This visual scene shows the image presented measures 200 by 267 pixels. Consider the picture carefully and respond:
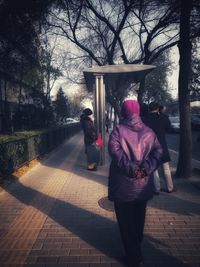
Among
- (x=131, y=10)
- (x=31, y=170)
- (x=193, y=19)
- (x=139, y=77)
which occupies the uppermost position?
(x=131, y=10)

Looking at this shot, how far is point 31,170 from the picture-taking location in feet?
32.0

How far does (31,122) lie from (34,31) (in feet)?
22.2

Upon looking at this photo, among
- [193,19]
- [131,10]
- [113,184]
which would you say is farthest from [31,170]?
[131,10]

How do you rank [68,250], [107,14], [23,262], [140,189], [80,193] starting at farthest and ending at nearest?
[107,14] < [80,193] < [68,250] < [23,262] < [140,189]

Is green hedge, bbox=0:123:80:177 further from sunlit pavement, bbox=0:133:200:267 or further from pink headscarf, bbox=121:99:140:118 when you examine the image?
pink headscarf, bbox=121:99:140:118

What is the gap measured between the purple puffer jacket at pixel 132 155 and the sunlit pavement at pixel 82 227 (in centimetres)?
97

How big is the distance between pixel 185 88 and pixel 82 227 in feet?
15.9

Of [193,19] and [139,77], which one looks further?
[139,77]

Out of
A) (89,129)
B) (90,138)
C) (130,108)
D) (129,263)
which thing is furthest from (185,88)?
(129,263)

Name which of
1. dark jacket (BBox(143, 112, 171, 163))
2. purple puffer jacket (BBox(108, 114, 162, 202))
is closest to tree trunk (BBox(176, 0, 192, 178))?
dark jacket (BBox(143, 112, 171, 163))

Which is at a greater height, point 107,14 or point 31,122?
point 107,14

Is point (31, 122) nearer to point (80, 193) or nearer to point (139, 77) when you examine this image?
point (139, 77)

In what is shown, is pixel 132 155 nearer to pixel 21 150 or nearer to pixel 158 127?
pixel 158 127

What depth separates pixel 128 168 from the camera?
3.25m
